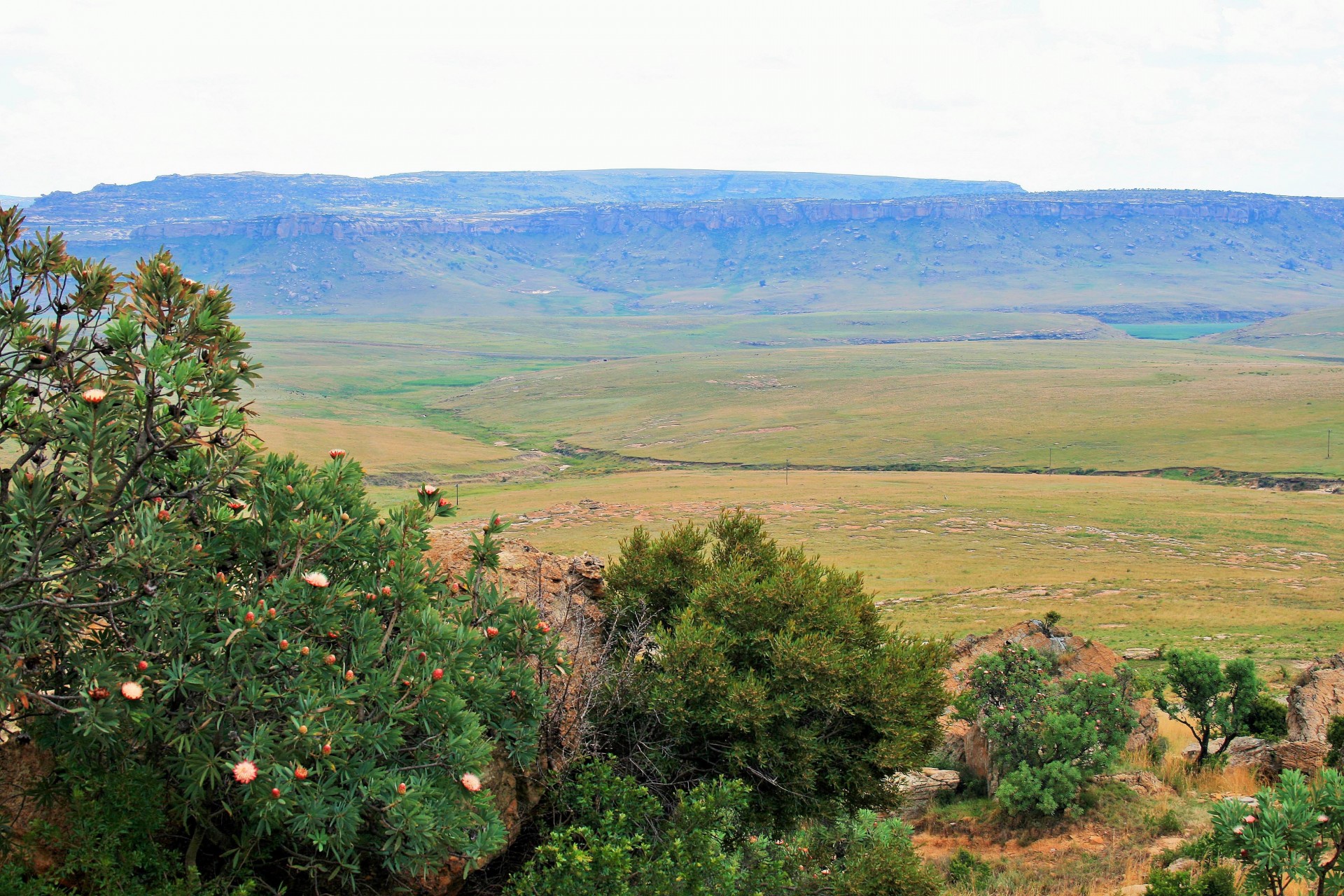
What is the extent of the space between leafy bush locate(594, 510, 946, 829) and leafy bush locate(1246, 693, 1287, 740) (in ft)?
32.5

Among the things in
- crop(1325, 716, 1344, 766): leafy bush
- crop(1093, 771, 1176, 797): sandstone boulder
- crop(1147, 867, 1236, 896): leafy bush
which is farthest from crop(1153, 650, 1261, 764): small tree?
crop(1147, 867, 1236, 896): leafy bush

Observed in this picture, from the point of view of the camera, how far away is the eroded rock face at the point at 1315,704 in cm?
1859

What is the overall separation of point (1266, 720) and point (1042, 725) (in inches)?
286

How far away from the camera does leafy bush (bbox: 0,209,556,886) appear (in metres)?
6.71

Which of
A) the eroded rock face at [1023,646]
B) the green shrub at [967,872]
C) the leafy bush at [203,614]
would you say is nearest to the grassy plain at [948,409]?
the eroded rock face at [1023,646]

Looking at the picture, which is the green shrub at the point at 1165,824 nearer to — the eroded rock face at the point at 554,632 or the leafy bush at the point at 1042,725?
the leafy bush at the point at 1042,725

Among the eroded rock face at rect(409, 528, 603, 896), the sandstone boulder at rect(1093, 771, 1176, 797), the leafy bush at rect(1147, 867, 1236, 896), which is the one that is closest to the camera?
the eroded rock face at rect(409, 528, 603, 896)

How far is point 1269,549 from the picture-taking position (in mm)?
60938

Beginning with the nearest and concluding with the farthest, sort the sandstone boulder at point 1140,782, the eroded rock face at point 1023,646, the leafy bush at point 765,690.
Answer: the leafy bush at point 765,690 < the sandstone boulder at point 1140,782 < the eroded rock face at point 1023,646

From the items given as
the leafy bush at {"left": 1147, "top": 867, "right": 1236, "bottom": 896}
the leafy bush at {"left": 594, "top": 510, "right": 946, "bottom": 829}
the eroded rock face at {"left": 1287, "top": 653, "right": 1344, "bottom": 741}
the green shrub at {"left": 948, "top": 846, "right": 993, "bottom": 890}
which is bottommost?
the green shrub at {"left": 948, "top": 846, "right": 993, "bottom": 890}

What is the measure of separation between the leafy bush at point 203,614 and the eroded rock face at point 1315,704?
1699 centimetres

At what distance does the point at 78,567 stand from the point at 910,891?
8.92m

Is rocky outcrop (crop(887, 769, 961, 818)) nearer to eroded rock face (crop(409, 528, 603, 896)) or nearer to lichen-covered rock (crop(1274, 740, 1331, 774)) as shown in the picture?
lichen-covered rock (crop(1274, 740, 1331, 774))

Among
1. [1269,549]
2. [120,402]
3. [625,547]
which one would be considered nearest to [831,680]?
[625,547]
